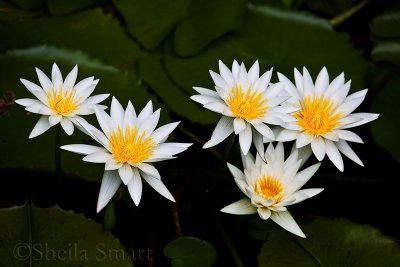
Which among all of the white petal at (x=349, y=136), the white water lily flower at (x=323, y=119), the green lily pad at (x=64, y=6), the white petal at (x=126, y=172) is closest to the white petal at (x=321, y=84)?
the white water lily flower at (x=323, y=119)

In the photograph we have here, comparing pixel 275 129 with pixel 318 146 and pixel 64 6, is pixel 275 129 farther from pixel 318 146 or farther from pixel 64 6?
pixel 64 6

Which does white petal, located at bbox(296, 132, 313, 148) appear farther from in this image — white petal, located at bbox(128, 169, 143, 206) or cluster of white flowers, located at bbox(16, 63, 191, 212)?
white petal, located at bbox(128, 169, 143, 206)

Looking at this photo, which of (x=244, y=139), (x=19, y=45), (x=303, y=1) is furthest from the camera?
(x=303, y=1)

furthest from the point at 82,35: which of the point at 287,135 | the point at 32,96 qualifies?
the point at 287,135

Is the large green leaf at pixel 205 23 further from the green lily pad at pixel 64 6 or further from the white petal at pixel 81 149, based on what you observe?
the white petal at pixel 81 149

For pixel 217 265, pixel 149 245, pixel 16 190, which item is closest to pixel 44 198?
pixel 16 190

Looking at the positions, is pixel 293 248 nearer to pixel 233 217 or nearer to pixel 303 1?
pixel 233 217
